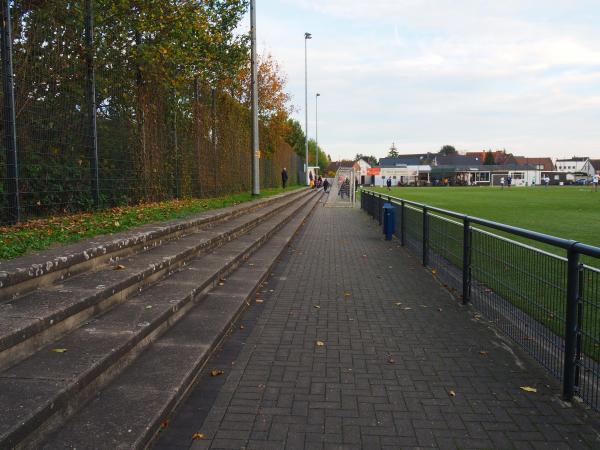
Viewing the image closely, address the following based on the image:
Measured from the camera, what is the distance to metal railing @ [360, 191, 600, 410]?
354 centimetres

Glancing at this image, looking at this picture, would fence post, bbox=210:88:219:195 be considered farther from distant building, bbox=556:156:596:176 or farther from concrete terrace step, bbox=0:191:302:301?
distant building, bbox=556:156:596:176

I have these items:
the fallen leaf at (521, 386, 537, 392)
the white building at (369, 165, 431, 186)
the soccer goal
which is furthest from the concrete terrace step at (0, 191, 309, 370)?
the white building at (369, 165, 431, 186)

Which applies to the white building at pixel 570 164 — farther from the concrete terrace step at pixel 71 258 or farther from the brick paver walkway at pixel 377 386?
the concrete terrace step at pixel 71 258

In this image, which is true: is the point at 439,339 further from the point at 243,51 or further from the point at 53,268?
the point at 243,51

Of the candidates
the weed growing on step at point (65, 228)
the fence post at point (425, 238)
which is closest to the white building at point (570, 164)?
the fence post at point (425, 238)

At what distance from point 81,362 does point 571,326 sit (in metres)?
3.43

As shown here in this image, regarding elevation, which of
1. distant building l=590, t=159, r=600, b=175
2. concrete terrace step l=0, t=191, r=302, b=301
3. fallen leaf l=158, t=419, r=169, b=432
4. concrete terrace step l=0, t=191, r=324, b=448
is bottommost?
fallen leaf l=158, t=419, r=169, b=432

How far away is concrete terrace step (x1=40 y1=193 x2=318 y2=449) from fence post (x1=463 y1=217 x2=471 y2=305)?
2859mm

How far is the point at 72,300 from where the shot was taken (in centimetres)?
379

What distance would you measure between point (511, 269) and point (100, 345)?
3.86 metres

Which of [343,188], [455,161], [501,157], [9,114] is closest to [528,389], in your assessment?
[9,114]

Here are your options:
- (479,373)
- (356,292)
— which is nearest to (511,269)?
(479,373)

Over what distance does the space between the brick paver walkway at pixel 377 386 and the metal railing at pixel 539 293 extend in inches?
7.0

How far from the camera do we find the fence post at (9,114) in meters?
6.27
